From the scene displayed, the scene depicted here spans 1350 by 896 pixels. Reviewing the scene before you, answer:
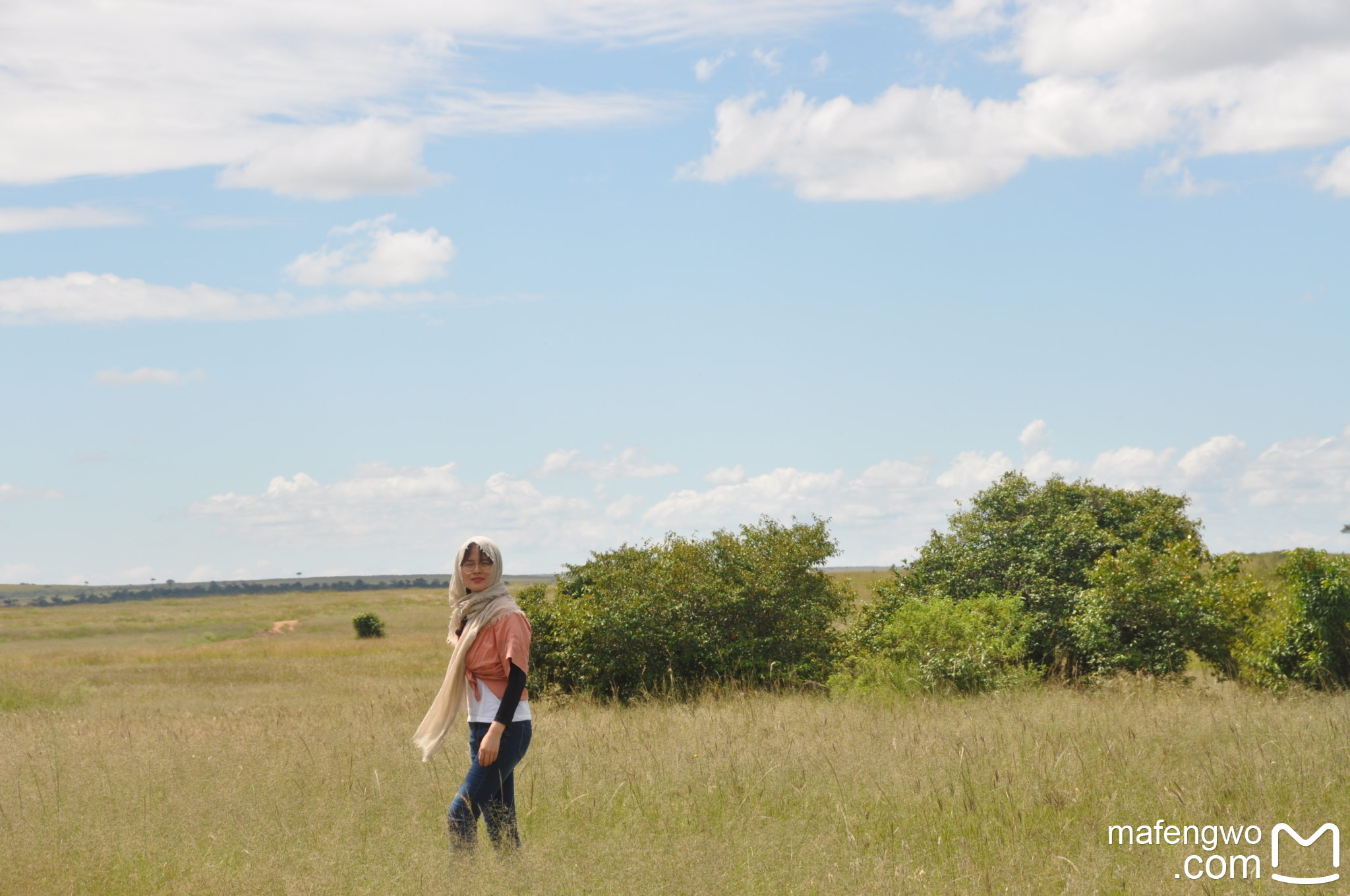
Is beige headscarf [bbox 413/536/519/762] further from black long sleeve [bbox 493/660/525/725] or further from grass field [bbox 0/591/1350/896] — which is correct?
grass field [bbox 0/591/1350/896]

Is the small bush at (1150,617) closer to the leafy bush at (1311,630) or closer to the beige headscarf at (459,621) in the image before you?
the leafy bush at (1311,630)

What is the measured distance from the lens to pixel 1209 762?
730cm

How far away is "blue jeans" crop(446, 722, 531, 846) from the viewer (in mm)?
5586

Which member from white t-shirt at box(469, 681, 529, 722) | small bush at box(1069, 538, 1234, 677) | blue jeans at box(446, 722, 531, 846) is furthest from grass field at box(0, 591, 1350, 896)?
small bush at box(1069, 538, 1234, 677)

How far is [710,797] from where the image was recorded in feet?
23.8

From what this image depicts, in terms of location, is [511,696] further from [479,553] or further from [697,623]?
[697,623]

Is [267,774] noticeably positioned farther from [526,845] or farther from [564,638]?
[564,638]

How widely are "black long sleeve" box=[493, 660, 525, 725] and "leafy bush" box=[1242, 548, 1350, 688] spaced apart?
11.8 meters

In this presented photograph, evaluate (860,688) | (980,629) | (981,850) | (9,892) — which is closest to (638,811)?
(981,850)

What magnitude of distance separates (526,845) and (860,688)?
821 centimetres

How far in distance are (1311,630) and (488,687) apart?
12084mm

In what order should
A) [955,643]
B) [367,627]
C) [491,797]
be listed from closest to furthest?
[491,797], [955,643], [367,627]

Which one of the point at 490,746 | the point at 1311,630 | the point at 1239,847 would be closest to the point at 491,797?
the point at 490,746

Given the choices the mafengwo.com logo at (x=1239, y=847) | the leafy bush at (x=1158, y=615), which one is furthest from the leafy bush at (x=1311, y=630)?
the mafengwo.com logo at (x=1239, y=847)
